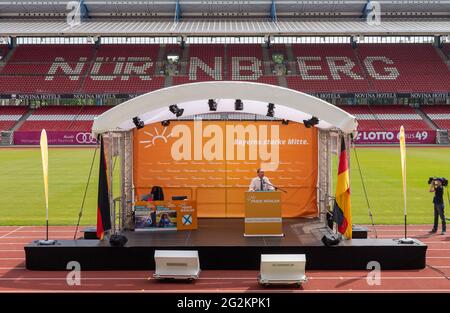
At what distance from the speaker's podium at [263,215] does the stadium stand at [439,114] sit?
51303 millimetres

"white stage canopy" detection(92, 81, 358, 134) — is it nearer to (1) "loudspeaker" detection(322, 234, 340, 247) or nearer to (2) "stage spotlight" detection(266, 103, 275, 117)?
(2) "stage spotlight" detection(266, 103, 275, 117)

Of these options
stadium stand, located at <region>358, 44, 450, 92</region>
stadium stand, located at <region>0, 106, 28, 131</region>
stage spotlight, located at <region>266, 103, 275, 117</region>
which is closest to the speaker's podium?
stage spotlight, located at <region>266, 103, 275, 117</region>

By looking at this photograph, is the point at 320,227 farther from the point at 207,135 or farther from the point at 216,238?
the point at 207,135

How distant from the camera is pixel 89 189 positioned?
2636 cm

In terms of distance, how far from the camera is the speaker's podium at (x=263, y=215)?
13.4 m

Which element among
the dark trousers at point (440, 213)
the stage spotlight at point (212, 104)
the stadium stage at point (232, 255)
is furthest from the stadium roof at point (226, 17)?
the stadium stage at point (232, 255)

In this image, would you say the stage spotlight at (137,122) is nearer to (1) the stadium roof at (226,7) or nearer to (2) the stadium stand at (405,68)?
(1) the stadium roof at (226,7)

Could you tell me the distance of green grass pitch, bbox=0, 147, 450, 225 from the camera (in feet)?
61.9

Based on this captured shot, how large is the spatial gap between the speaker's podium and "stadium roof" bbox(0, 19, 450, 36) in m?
44.5
